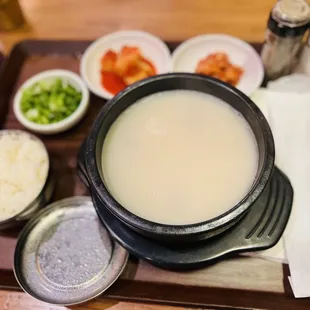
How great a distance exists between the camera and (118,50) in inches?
82.3

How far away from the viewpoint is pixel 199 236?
1.24 meters

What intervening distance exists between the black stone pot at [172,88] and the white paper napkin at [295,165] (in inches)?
8.2

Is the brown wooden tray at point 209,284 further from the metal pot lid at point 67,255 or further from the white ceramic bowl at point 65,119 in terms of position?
the white ceramic bowl at point 65,119

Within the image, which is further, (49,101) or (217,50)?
(217,50)

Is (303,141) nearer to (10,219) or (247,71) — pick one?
(247,71)

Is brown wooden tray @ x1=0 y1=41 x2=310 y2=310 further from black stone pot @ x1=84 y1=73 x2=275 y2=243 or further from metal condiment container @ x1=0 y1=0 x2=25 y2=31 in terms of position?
metal condiment container @ x1=0 y1=0 x2=25 y2=31

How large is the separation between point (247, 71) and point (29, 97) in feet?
3.30

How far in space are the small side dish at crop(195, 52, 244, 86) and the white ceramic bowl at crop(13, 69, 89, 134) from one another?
558 millimetres

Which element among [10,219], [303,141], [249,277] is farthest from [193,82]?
[10,219]

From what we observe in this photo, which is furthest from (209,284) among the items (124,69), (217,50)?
(217,50)

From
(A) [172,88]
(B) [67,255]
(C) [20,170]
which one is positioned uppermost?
(A) [172,88]

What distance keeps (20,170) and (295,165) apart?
1.05 metres

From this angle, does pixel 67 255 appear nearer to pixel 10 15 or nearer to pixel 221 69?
pixel 221 69

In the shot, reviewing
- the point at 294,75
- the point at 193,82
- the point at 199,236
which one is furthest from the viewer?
the point at 294,75
